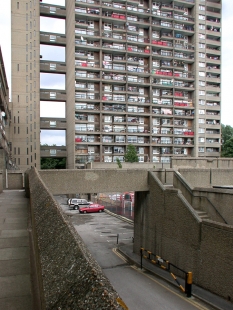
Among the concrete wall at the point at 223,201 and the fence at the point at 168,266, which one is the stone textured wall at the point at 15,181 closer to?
the fence at the point at 168,266

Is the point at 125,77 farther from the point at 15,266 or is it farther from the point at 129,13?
the point at 15,266

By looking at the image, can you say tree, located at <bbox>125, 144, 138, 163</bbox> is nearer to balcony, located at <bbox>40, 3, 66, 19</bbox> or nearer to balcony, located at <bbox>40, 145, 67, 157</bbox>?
balcony, located at <bbox>40, 145, 67, 157</bbox>

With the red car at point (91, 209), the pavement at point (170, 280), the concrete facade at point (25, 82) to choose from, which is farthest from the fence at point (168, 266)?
the concrete facade at point (25, 82)

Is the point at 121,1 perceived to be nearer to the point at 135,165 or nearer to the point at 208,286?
the point at 135,165

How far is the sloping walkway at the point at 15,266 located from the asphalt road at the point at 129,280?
22.4 ft

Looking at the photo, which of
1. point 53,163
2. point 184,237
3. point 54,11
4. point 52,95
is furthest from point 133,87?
point 184,237

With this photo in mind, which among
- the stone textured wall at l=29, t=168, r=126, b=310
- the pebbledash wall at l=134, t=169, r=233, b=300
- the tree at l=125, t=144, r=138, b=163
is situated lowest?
the pebbledash wall at l=134, t=169, r=233, b=300

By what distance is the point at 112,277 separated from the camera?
16281 millimetres

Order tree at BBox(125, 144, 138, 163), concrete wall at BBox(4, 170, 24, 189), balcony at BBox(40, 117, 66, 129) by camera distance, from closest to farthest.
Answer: concrete wall at BBox(4, 170, 24, 189) < tree at BBox(125, 144, 138, 163) < balcony at BBox(40, 117, 66, 129)

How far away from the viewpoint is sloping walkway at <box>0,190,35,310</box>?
13.3 feet

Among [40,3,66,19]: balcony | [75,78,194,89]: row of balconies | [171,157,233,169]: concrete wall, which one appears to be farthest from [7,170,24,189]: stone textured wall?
[40,3,66,19]: balcony

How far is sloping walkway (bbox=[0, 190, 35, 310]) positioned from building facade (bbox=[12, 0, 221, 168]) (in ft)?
146

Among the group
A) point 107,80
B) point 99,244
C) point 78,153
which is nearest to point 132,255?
point 99,244

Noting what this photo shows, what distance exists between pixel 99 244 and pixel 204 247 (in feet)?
42.5
